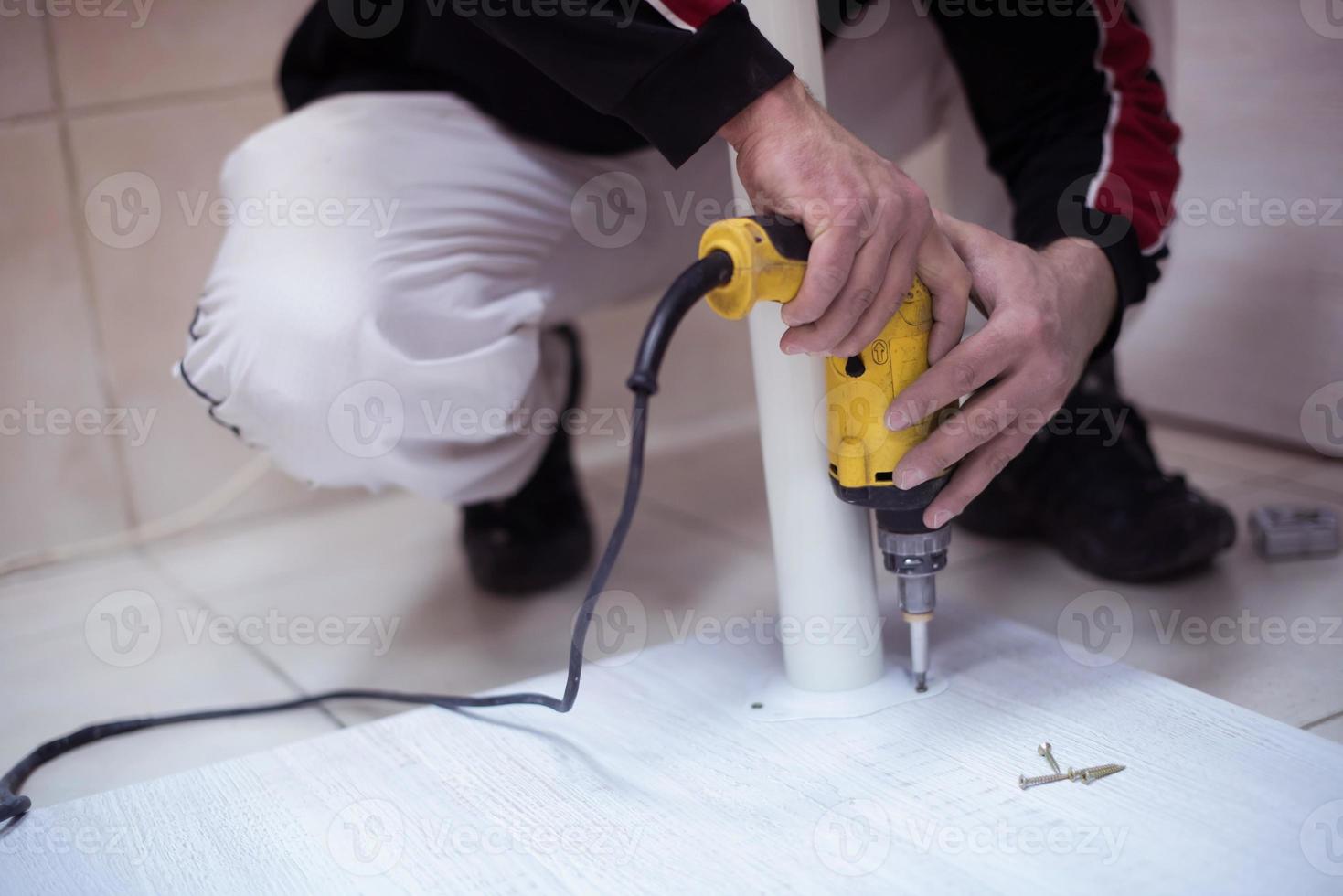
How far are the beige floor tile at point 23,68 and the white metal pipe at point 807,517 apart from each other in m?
0.82

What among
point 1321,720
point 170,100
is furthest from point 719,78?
point 170,100

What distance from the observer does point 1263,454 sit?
4.24 feet

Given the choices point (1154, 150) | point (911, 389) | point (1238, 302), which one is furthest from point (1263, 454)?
point (911, 389)

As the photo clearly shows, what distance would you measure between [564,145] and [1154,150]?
453 mm

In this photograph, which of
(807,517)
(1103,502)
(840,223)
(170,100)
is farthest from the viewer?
(170,100)

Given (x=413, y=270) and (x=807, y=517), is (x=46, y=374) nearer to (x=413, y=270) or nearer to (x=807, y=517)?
(x=413, y=270)

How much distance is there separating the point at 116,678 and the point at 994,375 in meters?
0.78

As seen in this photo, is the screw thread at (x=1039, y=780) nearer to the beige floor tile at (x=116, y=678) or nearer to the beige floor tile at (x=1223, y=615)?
the beige floor tile at (x=1223, y=615)

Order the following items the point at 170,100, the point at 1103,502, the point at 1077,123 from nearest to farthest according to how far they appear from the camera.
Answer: the point at 1077,123 < the point at 1103,502 < the point at 170,100

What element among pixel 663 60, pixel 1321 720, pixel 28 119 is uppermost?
pixel 28 119

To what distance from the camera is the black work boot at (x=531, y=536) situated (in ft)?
3.74

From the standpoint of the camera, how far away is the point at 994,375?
697 mm

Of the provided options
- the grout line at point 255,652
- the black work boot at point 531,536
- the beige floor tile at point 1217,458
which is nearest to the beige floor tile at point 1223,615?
the beige floor tile at point 1217,458

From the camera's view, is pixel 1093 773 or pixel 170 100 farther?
pixel 170 100
